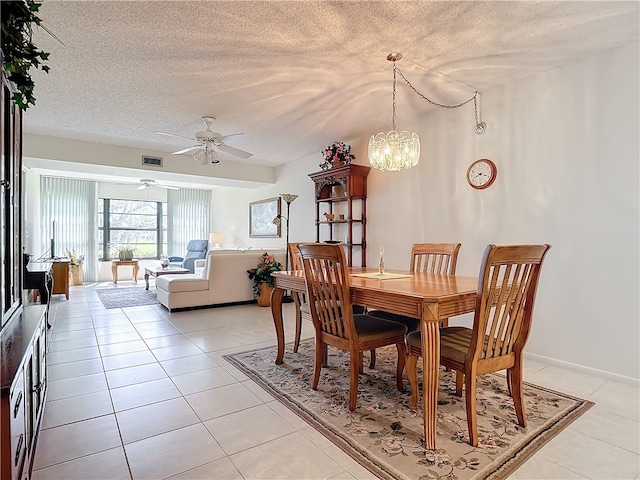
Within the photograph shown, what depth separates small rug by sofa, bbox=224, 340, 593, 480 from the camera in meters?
1.65

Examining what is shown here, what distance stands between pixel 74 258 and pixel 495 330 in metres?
8.20

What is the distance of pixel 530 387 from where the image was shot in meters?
2.52

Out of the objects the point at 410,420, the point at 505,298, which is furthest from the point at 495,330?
the point at 410,420

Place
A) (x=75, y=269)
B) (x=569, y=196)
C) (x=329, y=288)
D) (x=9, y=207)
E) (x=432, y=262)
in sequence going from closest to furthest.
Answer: (x=9, y=207) → (x=329, y=288) → (x=569, y=196) → (x=432, y=262) → (x=75, y=269)

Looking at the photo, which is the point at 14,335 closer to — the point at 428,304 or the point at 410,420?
the point at 428,304

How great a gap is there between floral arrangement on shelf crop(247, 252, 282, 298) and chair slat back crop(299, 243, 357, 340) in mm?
2926

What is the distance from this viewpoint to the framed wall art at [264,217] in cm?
694

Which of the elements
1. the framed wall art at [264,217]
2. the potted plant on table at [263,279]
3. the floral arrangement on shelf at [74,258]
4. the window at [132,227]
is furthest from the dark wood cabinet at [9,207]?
the window at [132,227]

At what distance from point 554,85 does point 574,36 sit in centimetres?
55

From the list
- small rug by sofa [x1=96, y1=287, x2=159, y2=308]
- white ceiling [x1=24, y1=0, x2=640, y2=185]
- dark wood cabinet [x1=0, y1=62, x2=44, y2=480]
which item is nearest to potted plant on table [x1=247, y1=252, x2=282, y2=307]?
small rug by sofa [x1=96, y1=287, x2=159, y2=308]

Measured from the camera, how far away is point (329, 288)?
2266mm

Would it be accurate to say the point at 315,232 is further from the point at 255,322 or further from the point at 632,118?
the point at 632,118

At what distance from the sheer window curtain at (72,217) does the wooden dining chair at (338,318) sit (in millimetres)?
7735

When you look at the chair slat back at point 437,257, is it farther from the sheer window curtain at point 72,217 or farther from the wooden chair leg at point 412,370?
the sheer window curtain at point 72,217
